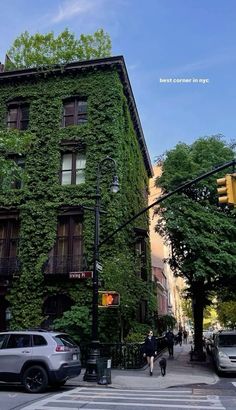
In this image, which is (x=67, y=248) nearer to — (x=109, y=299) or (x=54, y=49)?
(x=109, y=299)

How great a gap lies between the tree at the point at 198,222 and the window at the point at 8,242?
8.51 m

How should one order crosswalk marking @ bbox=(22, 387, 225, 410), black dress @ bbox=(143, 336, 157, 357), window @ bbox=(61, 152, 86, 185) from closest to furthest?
crosswalk marking @ bbox=(22, 387, 225, 410) < black dress @ bbox=(143, 336, 157, 357) < window @ bbox=(61, 152, 86, 185)

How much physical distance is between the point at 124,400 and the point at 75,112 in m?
18.7

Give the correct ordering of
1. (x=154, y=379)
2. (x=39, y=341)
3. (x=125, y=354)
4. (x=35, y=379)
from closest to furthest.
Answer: (x=35, y=379) < (x=39, y=341) < (x=154, y=379) < (x=125, y=354)

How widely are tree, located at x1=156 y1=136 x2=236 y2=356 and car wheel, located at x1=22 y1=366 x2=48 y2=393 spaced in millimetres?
Answer: 11257

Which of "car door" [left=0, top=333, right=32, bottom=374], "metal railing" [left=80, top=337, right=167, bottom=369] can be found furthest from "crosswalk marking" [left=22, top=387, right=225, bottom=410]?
"metal railing" [left=80, top=337, right=167, bottom=369]

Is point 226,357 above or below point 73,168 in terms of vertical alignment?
below

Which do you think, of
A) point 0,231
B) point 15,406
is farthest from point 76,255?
point 15,406

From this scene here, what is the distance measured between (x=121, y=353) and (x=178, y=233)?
736cm

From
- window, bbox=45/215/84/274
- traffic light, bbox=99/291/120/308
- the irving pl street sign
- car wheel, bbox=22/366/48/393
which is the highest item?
window, bbox=45/215/84/274

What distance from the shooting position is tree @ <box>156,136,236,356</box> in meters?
22.3

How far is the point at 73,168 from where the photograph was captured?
25391 mm

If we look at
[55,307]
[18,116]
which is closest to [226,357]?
[55,307]

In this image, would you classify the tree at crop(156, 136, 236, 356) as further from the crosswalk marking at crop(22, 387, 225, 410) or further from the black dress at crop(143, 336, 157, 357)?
the crosswalk marking at crop(22, 387, 225, 410)
